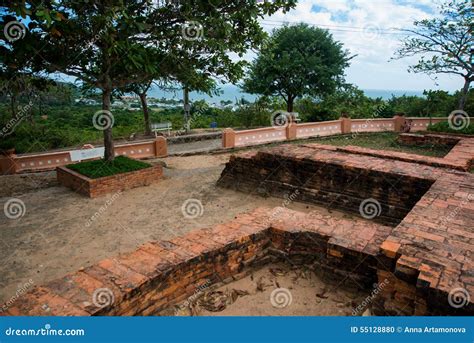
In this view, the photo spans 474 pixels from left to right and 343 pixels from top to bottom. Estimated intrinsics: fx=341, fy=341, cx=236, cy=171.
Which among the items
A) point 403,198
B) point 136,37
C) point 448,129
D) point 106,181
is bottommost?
point 106,181

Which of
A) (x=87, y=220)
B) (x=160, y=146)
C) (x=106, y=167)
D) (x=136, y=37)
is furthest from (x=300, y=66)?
(x=87, y=220)

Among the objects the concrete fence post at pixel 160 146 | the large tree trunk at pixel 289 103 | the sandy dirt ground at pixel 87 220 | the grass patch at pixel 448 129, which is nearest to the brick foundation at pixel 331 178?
the sandy dirt ground at pixel 87 220

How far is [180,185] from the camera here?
9312 millimetres

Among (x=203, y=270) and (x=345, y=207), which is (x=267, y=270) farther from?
(x=345, y=207)

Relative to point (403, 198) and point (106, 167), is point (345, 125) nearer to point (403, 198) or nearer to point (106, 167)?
point (403, 198)

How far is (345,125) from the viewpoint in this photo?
17031mm

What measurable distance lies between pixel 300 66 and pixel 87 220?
632 inches

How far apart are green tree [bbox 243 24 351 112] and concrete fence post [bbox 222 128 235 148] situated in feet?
24.3

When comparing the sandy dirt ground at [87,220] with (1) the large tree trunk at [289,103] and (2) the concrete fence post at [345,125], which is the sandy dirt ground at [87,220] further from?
(1) the large tree trunk at [289,103]

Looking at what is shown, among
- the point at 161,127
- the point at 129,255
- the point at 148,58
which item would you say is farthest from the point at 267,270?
the point at 161,127

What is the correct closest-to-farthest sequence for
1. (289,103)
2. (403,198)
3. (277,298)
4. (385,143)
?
1. (277,298)
2. (403,198)
3. (385,143)
4. (289,103)

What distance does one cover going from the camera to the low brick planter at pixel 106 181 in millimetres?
8555

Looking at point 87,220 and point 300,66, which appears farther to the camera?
point 300,66

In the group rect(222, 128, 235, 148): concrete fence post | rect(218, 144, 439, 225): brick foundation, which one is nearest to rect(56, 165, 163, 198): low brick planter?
rect(218, 144, 439, 225): brick foundation
